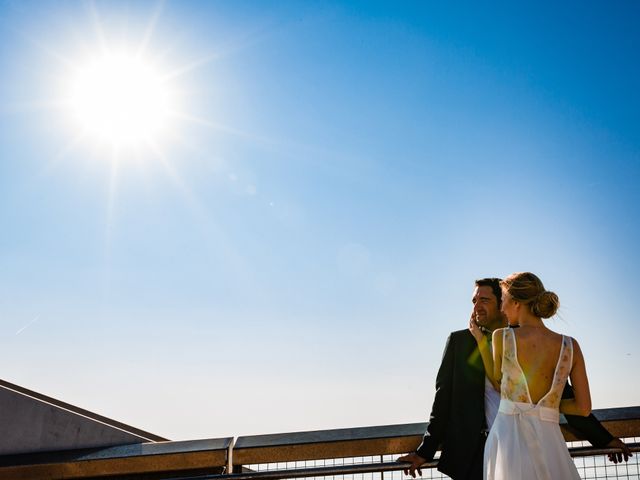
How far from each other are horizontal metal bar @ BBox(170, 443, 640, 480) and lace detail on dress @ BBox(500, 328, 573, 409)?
0.62m

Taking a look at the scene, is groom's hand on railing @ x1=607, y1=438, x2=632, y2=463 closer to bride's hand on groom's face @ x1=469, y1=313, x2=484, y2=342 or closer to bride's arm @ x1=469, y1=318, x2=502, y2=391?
bride's arm @ x1=469, y1=318, x2=502, y2=391

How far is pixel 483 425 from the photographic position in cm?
339

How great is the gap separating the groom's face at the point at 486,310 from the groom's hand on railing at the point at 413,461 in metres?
0.96

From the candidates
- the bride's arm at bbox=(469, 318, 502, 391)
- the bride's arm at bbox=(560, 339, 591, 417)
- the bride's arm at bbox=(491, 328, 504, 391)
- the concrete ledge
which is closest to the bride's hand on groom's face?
the bride's arm at bbox=(469, 318, 502, 391)

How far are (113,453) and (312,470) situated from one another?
1614mm

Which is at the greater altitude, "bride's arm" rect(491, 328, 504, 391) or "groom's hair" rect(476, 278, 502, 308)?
"groom's hair" rect(476, 278, 502, 308)

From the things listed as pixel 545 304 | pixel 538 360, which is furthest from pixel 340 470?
pixel 545 304

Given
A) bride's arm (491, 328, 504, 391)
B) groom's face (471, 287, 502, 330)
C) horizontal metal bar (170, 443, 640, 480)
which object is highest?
groom's face (471, 287, 502, 330)

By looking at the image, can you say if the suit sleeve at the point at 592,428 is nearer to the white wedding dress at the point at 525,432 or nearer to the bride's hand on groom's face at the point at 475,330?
the white wedding dress at the point at 525,432

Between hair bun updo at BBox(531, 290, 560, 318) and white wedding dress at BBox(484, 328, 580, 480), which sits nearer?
white wedding dress at BBox(484, 328, 580, 480)

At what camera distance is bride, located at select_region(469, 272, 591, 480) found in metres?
3.04

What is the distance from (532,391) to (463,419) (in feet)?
1.64

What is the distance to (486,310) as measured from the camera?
367 centimetres

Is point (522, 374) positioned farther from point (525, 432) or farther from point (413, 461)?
point (413, 461)
